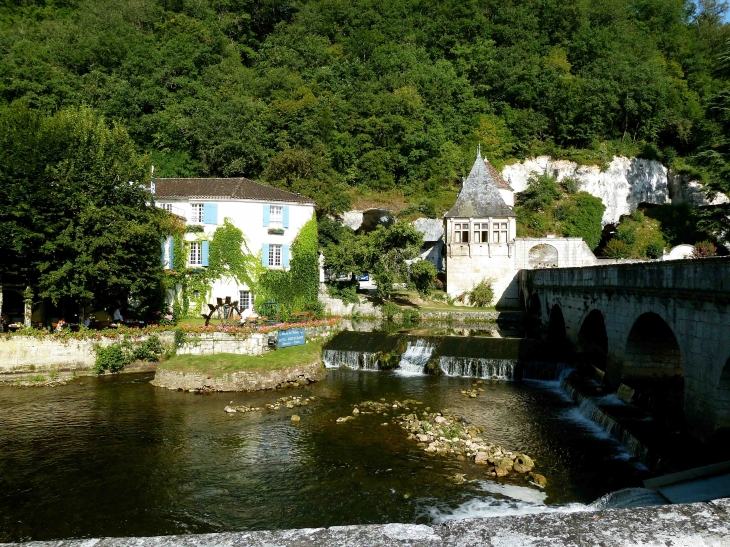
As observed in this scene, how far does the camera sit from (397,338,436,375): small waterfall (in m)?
27.0

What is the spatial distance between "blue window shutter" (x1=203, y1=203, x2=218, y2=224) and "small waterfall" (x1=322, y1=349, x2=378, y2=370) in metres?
13.7

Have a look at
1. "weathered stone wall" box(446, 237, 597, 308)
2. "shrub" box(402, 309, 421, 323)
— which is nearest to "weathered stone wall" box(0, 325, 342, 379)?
"shrub" box(402, 309, 421, 323)

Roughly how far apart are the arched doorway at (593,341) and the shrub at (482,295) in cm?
1899

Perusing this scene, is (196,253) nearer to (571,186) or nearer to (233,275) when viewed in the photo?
(233,275)

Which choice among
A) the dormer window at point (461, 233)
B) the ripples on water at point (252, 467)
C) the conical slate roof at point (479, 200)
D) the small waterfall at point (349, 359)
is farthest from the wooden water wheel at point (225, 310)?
the conical slate roof at point (479, 200)

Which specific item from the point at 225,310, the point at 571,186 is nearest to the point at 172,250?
the point at 225,310

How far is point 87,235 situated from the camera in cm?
A: 2620

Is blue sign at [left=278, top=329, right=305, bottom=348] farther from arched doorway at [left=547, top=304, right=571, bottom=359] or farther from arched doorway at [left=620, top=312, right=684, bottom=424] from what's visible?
arched doorway at [left=620, top=312, right=684, bottom=424]

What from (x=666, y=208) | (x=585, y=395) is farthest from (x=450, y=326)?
(x=666, y=208)

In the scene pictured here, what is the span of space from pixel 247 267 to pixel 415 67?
4623 cm

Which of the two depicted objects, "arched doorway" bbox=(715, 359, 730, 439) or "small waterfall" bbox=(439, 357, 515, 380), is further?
"small waterfall" bbox=(439, 357, 515, 380)

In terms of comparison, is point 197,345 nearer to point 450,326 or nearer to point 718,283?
point 450,326

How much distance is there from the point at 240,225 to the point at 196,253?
12.0 ft

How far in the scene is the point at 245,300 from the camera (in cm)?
3681
